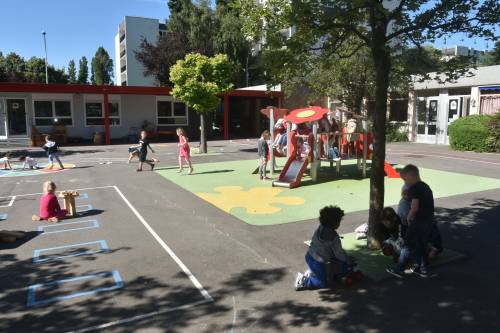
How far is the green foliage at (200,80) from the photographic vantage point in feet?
64.0

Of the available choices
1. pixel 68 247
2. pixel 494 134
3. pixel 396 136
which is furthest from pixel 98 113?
pixel 494 134

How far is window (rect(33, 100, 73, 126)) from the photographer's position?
26859 mm

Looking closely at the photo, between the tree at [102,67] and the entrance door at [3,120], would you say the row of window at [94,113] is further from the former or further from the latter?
the tree at [102,67]

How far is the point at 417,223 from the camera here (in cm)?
525

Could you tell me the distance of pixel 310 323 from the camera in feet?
14.2

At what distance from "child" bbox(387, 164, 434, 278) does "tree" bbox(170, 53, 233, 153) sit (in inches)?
597

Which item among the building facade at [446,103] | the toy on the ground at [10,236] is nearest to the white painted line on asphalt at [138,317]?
the toy on the ground at [10,236]

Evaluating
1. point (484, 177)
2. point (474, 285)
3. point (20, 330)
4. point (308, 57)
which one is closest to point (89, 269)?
point (20, 330)

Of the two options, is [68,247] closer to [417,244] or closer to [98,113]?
[417,244]

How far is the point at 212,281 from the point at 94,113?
25.7 metres

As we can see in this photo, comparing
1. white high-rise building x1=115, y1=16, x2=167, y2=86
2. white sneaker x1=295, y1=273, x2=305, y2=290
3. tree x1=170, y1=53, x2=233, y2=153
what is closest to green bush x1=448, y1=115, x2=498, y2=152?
tree x1=170, y1=53, x2=233, y2=153

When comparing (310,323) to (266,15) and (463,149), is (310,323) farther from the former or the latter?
(463,149)

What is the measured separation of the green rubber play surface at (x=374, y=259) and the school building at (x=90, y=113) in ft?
71.2

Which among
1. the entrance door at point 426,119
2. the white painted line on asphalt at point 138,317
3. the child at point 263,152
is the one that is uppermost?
the entrance door at point 426,119
